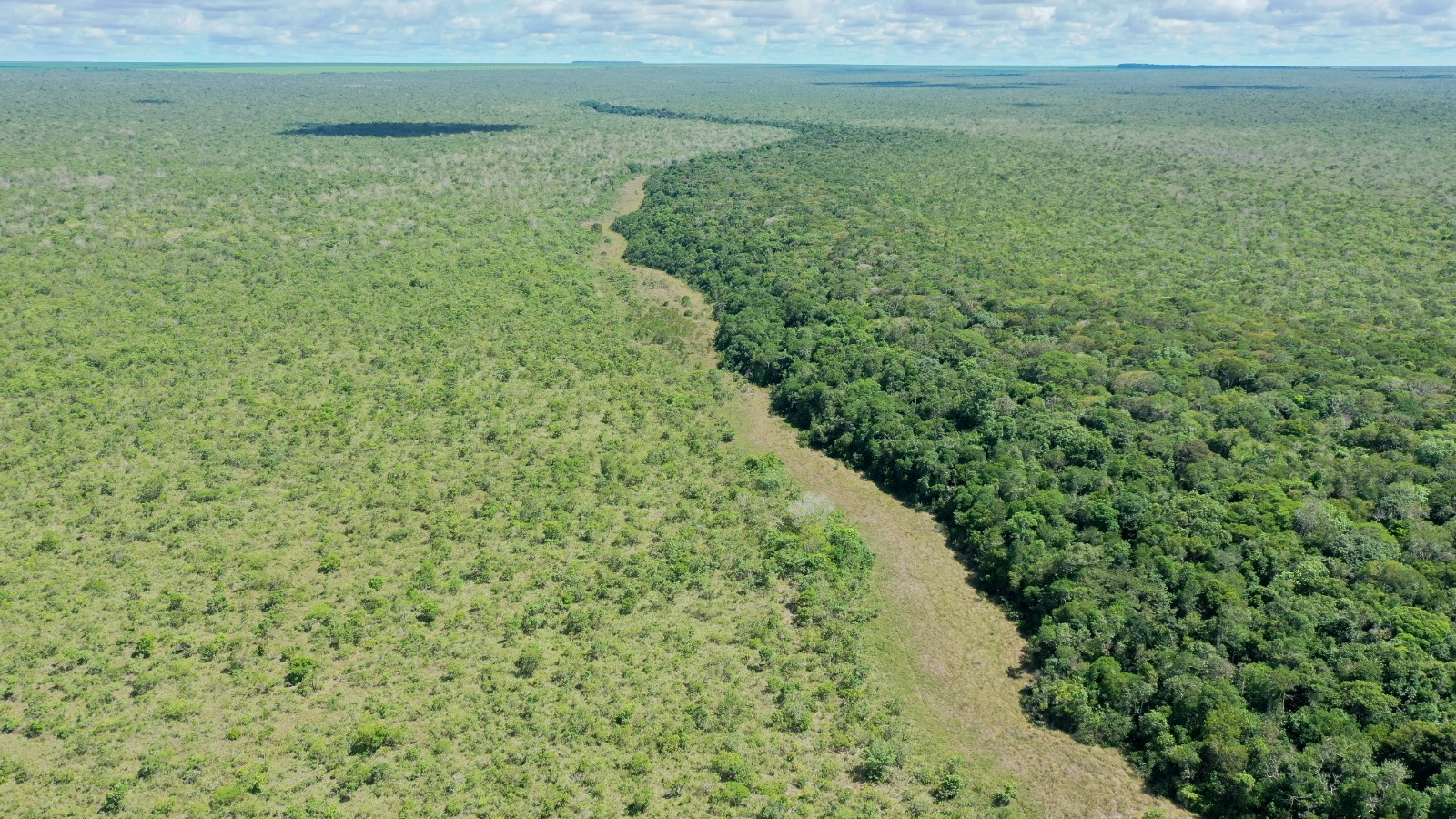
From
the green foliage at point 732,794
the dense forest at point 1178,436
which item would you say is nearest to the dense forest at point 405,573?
the green foliage at point 732,794

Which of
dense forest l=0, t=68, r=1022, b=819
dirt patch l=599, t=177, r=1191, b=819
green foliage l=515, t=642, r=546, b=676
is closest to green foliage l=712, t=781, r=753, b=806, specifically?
dense forest l=0, t=68, r=1022, b=819

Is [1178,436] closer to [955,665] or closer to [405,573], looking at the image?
[955,665]

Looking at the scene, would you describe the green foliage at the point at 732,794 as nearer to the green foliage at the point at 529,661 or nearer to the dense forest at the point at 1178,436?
the green foliage at the point at 529,661

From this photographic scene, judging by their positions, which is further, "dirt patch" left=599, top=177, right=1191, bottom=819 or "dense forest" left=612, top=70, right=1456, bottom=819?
"dirt patch" left=599, top=177, right=1191, bottom=819

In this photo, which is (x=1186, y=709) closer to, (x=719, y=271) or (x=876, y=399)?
(x=876, y=399)

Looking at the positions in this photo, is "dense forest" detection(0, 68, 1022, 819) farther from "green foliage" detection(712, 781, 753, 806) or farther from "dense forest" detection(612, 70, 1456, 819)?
"dense forest" detection(612, 70, 1456, 819)

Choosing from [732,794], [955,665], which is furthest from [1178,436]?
[732,794]
